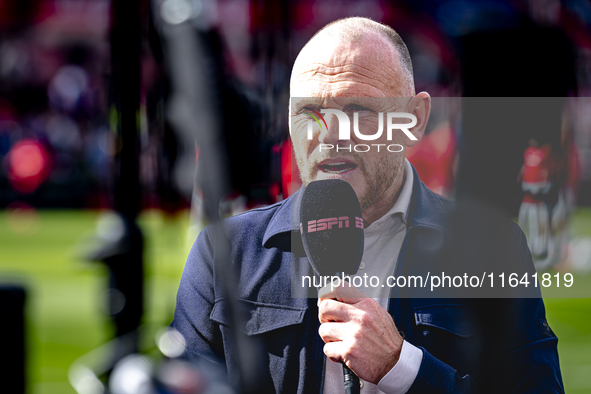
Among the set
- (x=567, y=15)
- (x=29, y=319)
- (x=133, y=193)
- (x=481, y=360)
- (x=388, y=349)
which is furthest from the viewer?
(x=567, y=15)

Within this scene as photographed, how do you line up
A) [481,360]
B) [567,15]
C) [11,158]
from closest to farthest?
[481,360], [567,15], [11,158]

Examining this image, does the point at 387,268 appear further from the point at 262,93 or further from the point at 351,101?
the point at 262,93

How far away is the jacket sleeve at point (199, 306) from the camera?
4.98 feet

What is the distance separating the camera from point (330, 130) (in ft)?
4.81

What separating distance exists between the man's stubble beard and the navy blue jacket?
68 mm

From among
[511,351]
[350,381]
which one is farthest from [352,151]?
[511,351]

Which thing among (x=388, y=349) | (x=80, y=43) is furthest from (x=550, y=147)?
(x=80, y=43)

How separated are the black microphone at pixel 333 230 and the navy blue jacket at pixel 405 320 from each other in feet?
0.30

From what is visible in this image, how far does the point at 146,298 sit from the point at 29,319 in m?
0.30

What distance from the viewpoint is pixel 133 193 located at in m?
1.28

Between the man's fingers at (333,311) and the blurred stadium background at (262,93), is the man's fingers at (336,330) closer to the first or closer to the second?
the man's fingers at (333,311)

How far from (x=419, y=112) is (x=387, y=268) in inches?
14.4

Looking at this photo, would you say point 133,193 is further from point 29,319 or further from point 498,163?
point 498,163

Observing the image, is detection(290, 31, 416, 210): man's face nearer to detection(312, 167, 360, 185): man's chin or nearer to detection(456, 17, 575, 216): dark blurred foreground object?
detection(312, 167, 360, 185): man's chin
